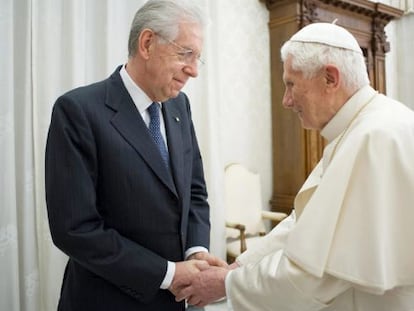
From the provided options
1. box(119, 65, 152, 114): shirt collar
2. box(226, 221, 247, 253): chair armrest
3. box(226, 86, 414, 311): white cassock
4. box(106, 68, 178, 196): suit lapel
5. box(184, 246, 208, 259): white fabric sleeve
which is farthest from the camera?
box(226, 221, 247, 253): chair armrest

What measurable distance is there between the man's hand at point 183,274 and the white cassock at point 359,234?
8.5 inches

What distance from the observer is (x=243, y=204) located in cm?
410

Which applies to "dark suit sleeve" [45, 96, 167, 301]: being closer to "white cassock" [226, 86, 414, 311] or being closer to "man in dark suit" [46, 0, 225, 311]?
"man in dark suit" [46, 0, 225, 311]

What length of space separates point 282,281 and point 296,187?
3.02 meters

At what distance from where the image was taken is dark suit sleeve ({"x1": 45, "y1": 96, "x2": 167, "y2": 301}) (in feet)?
4.21

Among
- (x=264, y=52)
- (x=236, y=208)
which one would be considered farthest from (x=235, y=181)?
(x=264, y=52)

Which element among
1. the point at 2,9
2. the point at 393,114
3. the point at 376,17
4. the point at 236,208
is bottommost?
the point at 236,208

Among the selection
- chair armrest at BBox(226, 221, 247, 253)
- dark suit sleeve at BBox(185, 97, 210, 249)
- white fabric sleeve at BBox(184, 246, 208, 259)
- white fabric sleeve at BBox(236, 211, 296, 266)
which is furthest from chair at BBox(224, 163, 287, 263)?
white fabric sleeve at BBox(184, 246, 208, 259)

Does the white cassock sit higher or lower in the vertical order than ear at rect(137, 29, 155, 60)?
lower

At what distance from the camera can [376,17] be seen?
506 cm

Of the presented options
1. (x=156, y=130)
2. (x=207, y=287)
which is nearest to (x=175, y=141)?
(x=156, y=130)

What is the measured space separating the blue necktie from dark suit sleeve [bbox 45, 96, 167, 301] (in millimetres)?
238

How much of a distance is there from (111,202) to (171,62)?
1.67 feet

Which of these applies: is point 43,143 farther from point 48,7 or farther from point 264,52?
point 264,52
